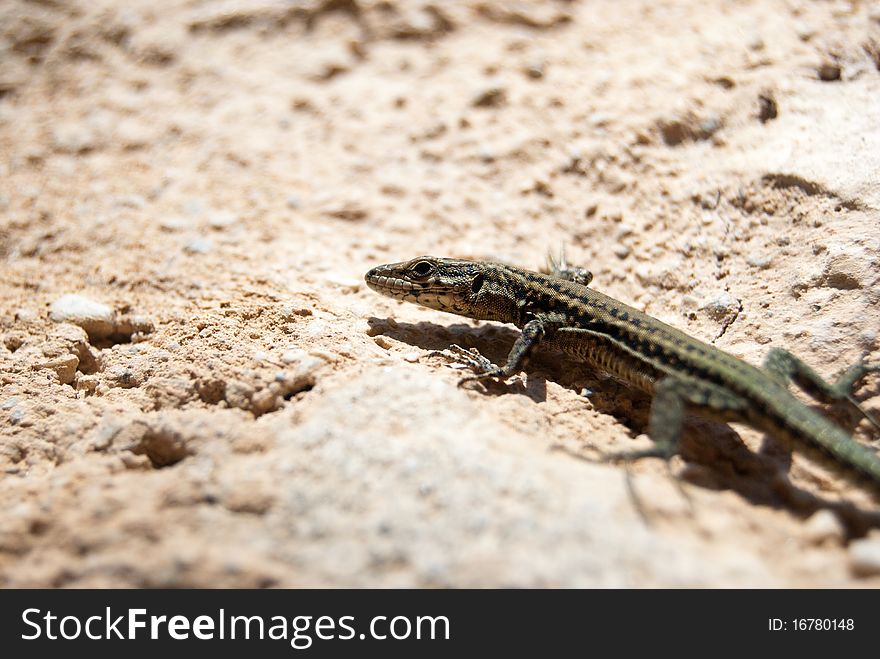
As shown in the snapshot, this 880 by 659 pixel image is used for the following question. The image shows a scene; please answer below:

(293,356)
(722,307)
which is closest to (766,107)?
(722,307)

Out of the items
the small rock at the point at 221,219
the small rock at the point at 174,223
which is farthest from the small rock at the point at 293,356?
the small rock at the point at 174,223

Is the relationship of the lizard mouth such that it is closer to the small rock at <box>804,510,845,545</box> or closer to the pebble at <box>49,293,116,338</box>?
the pebble at <box>49,293,116,338</box>

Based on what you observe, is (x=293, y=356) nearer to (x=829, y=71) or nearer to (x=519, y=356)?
(x=519, y=356)

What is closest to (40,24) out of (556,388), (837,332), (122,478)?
(122,478)

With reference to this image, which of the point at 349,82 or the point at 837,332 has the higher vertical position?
the point at 349,82

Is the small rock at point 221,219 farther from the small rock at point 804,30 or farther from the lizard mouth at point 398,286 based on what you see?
the small rock at point 804,30

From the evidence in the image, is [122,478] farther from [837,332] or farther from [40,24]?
[40,24]

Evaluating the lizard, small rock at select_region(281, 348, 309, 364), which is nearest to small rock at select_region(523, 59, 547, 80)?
the lizard
